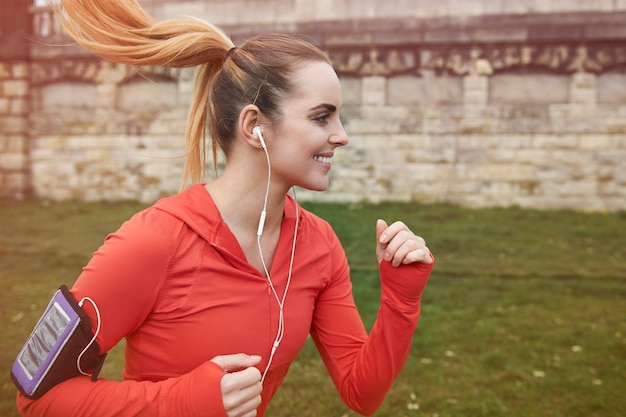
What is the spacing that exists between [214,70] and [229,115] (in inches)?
10.6

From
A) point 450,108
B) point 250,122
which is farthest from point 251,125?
point 450,108

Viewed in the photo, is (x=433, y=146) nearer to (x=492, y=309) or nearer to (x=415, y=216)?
(x=415, y=216)

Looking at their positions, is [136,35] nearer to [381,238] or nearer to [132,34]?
[132,34]

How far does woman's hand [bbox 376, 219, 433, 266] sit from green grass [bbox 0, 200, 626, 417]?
2348 mm

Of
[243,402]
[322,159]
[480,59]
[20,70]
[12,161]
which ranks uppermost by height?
[480,59]

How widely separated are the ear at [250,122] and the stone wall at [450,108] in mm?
8338

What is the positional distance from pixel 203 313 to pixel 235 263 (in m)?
0.18

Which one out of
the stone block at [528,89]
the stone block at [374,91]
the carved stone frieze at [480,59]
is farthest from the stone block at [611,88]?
the stone block at [374,91]

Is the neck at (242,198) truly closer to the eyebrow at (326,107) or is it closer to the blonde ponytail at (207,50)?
the blonde ponytail at (207,50)

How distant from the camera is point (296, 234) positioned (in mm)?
2094

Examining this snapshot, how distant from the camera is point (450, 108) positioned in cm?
1020

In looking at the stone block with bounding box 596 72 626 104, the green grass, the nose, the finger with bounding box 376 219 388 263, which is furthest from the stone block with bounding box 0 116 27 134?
the finger with bounding box 376 219 388 263

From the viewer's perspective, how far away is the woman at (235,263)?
1.60m

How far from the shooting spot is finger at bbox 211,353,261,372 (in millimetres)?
1661
